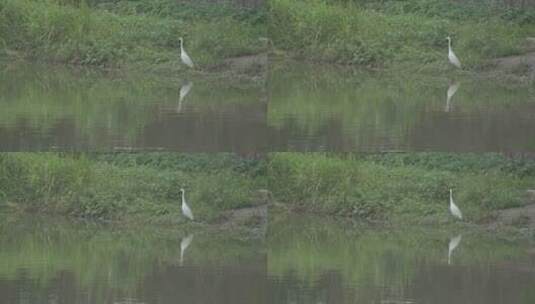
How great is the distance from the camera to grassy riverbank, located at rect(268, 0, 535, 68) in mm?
5172

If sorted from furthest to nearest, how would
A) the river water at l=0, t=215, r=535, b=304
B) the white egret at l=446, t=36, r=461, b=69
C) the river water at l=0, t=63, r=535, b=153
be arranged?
1. the white egret at l=446, t=36, r=461, b=69
2. the river water at l=0, t=63, r=535, b=153
3. the river water at l=0, t=215, r=535, b=304

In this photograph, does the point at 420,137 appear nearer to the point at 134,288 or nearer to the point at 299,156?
the point at 299,156

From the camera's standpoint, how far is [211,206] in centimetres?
514

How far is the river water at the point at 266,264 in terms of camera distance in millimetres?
4914

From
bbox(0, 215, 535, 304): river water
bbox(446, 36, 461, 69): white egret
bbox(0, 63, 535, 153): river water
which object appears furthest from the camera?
bbox(446, 36, 461, 69): white egret

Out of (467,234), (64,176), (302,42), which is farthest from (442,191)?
(64,176)

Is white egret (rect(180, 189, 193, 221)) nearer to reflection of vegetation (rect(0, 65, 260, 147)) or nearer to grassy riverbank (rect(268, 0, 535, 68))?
reflection of vegetation (rect(0, 65, 260, 147))

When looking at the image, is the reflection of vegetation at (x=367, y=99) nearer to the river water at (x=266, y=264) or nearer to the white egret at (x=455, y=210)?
the white egret at (x=455, y=210)

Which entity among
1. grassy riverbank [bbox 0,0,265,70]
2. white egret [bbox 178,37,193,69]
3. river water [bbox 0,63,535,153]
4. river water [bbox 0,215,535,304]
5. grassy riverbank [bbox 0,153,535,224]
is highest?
grassy riverbank [bbox 0,0,265,70]

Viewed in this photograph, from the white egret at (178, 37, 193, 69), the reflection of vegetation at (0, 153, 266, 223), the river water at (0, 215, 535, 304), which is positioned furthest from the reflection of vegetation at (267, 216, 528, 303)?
the white egret at (178, 37, 193, 69)

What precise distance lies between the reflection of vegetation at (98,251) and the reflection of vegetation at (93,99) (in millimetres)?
454

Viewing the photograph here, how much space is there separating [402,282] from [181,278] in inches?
40.6

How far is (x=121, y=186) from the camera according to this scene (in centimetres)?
515

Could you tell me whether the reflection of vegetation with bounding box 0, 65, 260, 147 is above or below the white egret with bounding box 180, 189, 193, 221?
above
